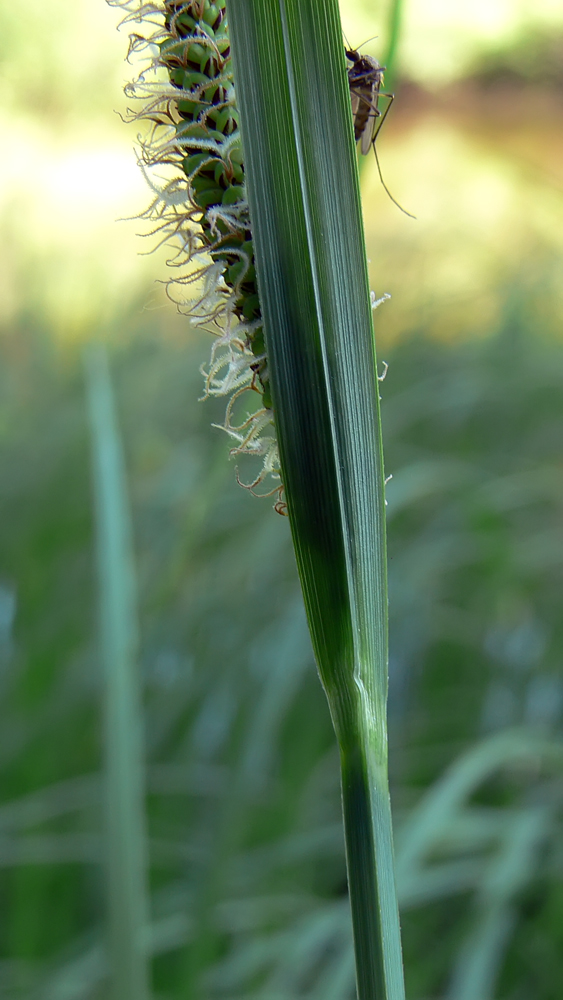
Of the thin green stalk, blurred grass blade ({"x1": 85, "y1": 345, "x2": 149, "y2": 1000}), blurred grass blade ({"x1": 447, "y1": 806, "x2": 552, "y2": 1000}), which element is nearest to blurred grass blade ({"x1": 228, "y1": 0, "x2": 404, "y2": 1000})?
Answer: the thin green stalk

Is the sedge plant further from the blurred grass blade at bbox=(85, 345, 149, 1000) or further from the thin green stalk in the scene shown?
the blurred grass blade at bbox=(85, 345, 149, 1000)

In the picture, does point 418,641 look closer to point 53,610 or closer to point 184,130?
point 53,610

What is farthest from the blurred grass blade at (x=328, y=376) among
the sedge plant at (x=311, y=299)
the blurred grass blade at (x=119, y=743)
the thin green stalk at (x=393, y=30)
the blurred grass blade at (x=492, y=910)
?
the blurred grass blade at (x=492, y=910)

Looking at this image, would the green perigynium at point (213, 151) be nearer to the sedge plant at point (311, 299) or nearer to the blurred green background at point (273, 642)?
the sedge plant at point (311, 299)

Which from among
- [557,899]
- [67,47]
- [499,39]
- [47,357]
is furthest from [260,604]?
[499,39]

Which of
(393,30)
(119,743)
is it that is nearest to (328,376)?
(393,30)

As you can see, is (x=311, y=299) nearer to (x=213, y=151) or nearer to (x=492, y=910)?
(x=213, y=151)
